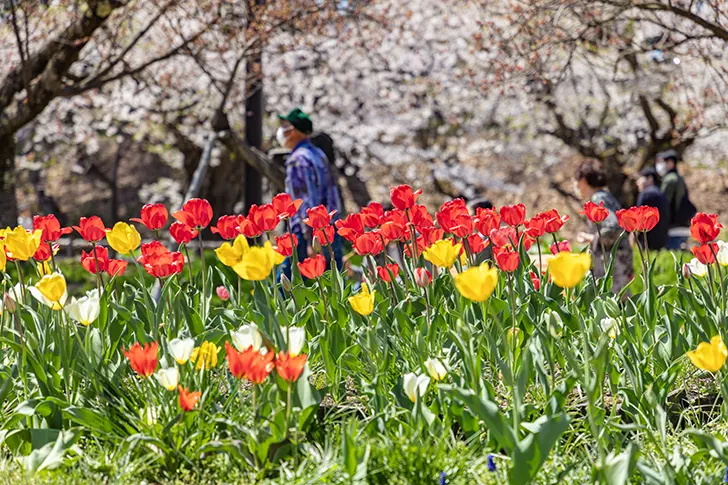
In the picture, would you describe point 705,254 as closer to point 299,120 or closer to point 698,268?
point 698,268

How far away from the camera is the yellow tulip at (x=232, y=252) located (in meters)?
2.58

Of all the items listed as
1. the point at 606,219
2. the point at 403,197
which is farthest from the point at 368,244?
the point at 606,219

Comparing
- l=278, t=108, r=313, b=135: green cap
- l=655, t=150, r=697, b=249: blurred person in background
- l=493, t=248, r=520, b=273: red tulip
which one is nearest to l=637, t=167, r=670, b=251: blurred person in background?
l=655, t=150, r=697, b=249: blurred person in background

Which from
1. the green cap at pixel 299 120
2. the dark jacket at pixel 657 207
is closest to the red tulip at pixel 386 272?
the green cap at pixel 299 120

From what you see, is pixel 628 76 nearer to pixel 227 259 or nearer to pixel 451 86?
pixel 451 86

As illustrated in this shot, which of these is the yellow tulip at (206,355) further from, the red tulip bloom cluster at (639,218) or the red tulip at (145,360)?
the red tulip bloom cluster at (639,218)

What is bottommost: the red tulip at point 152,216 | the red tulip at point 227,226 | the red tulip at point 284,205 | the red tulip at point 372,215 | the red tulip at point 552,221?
the red tulip at point 552,221

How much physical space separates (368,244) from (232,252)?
2.99 ft

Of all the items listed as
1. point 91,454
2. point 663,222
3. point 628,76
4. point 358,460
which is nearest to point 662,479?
point 358,460

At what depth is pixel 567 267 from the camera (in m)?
2.20

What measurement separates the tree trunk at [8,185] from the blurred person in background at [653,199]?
6860 millimetres

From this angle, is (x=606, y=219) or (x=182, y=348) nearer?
(x=182, y=348)

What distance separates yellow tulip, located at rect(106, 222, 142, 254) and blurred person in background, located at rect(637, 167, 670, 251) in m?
5.31

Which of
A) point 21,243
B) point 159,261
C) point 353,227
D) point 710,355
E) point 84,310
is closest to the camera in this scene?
point 710,355
